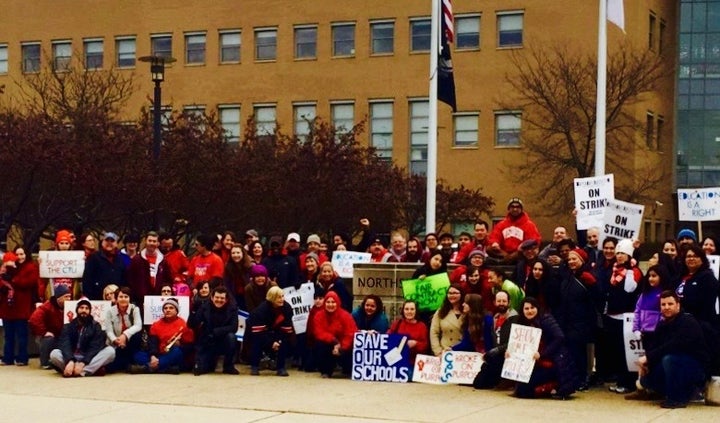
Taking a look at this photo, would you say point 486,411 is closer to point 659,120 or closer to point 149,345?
point 149,345

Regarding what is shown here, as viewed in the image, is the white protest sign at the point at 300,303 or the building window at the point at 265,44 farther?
the building window at the point at 265,44

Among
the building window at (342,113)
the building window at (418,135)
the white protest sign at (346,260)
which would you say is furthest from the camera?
the building window at (342,113)

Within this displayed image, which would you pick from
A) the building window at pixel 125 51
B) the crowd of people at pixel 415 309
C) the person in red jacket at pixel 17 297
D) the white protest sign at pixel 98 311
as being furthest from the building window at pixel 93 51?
the white protest sign at pixel 98 311

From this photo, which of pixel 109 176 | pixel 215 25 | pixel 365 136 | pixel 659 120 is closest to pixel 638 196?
pixel 659 120

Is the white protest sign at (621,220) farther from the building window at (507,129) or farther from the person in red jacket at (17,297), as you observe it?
the building window at (507,129)

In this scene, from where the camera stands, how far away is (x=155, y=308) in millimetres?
17391

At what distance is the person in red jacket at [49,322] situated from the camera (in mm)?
17609

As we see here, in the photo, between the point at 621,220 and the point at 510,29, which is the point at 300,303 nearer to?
the point at 621,220

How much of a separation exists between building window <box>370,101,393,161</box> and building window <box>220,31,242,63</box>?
7303 mm

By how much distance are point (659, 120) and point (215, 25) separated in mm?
20211

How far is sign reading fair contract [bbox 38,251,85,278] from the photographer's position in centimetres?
1817

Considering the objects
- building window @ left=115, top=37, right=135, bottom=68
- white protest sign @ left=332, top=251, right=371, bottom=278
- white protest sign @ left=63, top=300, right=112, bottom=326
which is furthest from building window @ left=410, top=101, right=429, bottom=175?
white protest sign @ left=63, top=300, right=112, bottom=326

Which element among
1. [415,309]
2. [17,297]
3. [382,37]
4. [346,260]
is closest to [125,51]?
[382,37]

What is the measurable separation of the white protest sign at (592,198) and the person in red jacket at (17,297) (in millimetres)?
7901
